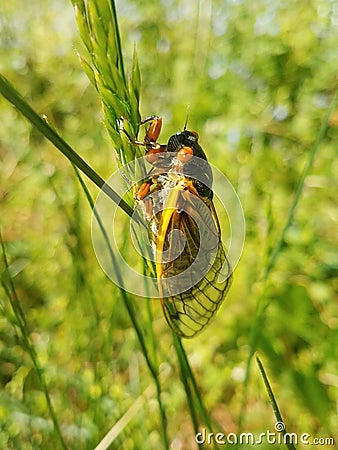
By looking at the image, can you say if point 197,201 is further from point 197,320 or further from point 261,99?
point 261,99

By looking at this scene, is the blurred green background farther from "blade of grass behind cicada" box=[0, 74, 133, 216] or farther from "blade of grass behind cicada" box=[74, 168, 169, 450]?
"blade of grass behind cicada" box=[0, 74, 133, 216]

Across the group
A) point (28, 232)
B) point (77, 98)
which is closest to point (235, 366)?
point (28, 232)

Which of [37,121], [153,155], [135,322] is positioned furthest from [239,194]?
[37,121]

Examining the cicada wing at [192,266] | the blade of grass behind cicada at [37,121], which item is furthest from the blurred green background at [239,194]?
the blade of grass behind cicada at [37,121]

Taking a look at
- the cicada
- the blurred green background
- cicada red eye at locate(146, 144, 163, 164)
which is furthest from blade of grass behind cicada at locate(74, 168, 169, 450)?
the blurred green background

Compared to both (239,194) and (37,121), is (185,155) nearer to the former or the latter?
(37,121)

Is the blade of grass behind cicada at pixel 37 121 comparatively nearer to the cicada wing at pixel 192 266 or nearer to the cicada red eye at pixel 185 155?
the cicada wing at pixel 192 266
